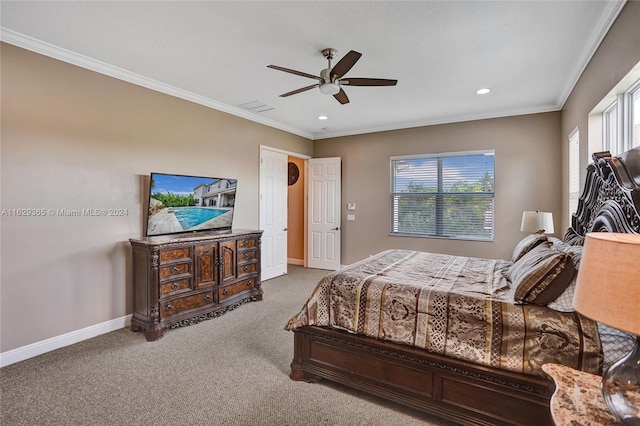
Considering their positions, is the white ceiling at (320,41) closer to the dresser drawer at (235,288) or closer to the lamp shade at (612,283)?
the lamp shade at (612,283)

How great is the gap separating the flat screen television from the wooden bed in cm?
217

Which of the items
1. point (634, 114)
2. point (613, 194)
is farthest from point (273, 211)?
point (634, 114)

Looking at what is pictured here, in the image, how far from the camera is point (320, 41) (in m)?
2.66

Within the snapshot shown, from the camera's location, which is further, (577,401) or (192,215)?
(192,215)

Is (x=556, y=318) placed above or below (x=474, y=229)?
below

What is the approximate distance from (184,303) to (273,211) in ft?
8.08

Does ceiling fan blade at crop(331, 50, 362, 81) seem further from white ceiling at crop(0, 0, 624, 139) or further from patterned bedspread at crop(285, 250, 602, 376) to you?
patterned bedspread at crop(285, 250, 602, 376)

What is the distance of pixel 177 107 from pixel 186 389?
10.6 feet

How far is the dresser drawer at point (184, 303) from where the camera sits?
3.21 metres

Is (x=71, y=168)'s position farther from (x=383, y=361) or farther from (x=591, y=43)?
(x=591, y=43)

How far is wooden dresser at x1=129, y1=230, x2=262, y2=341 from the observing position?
3.13 meters

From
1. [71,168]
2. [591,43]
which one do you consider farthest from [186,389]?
[591,43]

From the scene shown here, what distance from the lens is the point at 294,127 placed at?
5.78 m

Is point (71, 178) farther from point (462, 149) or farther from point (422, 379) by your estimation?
point (462, 149)
